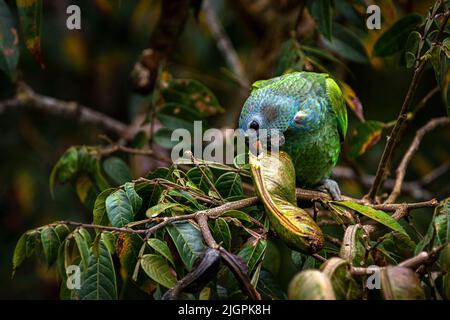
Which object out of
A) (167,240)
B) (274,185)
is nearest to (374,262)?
(274,185)

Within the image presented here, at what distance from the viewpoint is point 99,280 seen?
2.05 meters

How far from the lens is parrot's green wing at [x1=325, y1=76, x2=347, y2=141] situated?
322 centimetres

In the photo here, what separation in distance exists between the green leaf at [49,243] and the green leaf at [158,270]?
0.32 metres

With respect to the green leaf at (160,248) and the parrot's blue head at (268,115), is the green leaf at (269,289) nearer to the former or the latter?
the green leaf at (160,248)

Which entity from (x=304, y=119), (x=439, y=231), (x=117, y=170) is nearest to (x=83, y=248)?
(x=439, y=231)

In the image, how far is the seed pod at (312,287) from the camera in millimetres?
1665

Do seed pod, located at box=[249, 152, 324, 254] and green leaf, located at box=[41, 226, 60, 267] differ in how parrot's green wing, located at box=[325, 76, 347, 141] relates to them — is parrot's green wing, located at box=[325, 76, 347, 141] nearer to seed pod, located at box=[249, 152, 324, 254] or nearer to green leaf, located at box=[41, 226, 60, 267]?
seed pod, located at box=[249, 152, 324, 254]

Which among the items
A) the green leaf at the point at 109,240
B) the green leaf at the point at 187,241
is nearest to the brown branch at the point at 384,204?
the green leaf at the point at 187,241

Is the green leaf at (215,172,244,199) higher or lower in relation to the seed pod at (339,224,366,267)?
higher

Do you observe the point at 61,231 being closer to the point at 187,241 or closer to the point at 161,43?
the point at 187,241

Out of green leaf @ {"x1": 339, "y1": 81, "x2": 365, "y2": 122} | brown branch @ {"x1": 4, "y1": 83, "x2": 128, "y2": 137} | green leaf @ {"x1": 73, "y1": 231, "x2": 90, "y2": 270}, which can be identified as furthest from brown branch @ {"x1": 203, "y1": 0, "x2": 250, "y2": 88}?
green leaf @ {"x1": 73, "y1": 231, "x2": 90, "y2": 270}

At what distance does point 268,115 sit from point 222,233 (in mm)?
895

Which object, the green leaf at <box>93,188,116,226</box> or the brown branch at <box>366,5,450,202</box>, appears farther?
the brown branch at <box>366,5,450,202</box>

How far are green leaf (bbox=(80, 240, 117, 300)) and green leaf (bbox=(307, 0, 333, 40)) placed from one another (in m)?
1.86
